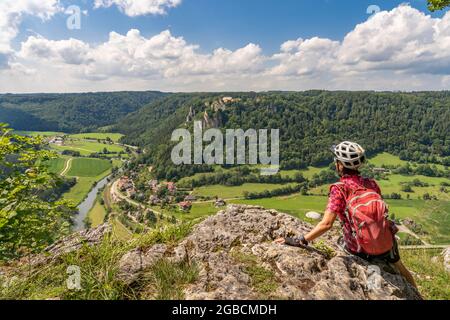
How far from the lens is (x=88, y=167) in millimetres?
150000

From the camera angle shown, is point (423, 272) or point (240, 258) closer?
point (240, 258)

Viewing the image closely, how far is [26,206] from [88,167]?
15809 centimetres

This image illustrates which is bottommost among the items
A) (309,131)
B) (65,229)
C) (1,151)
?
(309,131)

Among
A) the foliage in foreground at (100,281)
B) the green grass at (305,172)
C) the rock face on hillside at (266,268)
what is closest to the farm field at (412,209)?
the green grass at (305,172)

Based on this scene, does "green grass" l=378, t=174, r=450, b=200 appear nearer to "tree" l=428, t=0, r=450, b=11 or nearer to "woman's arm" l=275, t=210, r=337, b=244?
"tree" l=428, t=0, r=450, b=11

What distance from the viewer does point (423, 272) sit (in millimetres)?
6645

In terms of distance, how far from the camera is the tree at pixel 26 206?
570cm

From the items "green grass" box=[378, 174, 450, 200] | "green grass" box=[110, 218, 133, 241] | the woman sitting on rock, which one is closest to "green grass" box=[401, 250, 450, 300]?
the woman sitting on rock

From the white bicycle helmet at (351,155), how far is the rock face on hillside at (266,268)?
1421 mm

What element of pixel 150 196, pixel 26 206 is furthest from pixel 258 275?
pixel 150 196

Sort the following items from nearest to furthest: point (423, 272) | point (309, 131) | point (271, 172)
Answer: point (423, 272)
point (271, 172)
point (309, 131)
